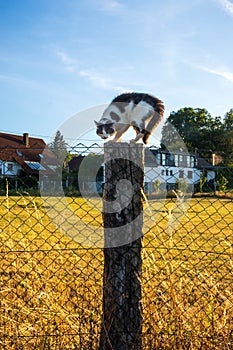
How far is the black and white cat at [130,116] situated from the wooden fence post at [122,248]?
168 inches

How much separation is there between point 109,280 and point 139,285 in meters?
0.19

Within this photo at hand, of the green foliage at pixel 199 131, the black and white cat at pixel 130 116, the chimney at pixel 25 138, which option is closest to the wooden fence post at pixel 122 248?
the black and white cat at pixel 130 116

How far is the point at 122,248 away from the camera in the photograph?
2.47 m

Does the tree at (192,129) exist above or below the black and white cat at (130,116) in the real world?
above

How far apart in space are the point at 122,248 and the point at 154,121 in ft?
16.7

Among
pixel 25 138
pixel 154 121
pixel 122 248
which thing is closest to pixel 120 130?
pixel 154 121

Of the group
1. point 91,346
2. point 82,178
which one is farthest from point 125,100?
point 91,346

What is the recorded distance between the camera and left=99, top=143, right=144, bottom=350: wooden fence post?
8.04 ft

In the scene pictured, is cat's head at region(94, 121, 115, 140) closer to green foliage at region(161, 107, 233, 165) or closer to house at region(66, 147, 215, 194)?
house at region(66, 147, 215, 194)

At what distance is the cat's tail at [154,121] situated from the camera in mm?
7121

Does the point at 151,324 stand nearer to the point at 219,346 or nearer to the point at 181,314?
the point at 181,314

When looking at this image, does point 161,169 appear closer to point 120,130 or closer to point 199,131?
point 120,130

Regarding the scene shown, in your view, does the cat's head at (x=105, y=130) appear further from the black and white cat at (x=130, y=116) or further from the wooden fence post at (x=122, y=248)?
the wooden fence post at (x=122, y=248)

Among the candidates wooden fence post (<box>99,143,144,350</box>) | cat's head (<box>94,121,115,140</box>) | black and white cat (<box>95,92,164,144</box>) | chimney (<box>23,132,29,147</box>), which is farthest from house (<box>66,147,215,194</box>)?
chimney (<box>23,132,29,147</box>)
